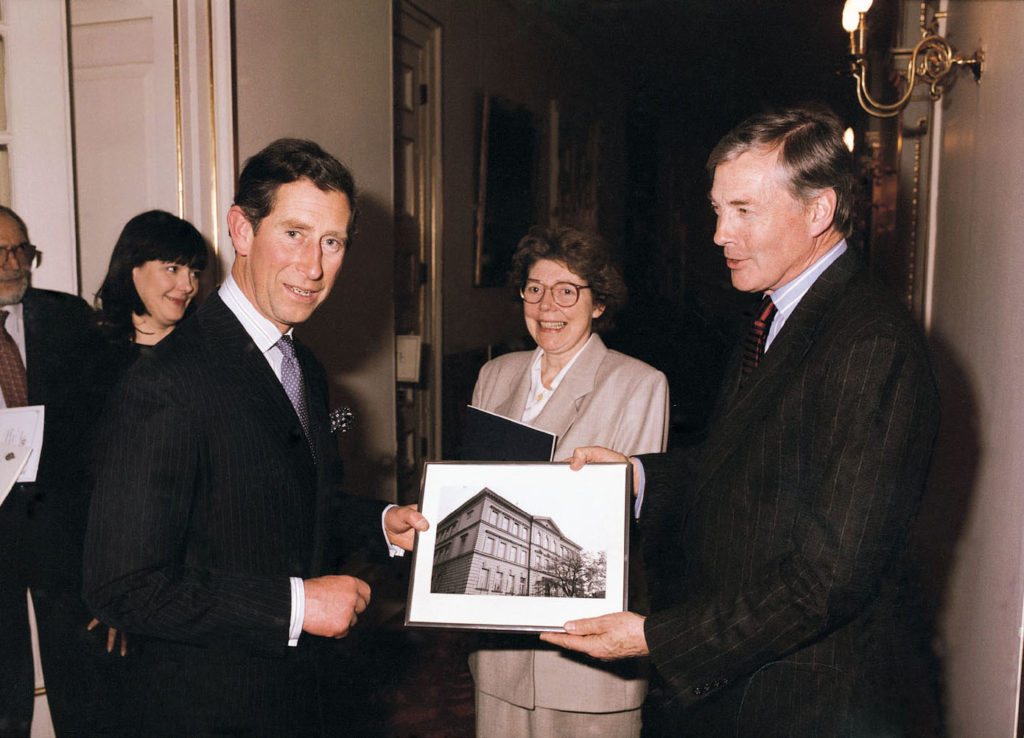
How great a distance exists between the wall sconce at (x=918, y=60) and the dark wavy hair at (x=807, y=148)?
1263 mm

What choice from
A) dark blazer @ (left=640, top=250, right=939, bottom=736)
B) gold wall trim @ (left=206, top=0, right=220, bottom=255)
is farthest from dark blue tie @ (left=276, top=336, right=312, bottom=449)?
gold wall trim @ (left=206, top=0, right=220, bottom=255)

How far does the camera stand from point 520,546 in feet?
5.07

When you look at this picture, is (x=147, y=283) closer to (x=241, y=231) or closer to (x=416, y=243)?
(x=241, y=231)

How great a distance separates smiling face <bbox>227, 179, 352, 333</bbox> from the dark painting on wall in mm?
3519

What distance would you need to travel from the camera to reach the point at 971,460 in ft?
7.45

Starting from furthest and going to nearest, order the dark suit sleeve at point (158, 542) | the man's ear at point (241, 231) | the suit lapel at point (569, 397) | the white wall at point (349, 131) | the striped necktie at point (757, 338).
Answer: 1. the white wall at point (349, 131)
2. the suit lapel at point (569, 397)
3. the striped necktie at point (757, 338)
4. the man's ear at point (241, 231)
5. the dark suit sleeve at point (158, 542)

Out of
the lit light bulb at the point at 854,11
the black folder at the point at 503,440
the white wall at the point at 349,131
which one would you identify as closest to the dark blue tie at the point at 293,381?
the black folder at the point at 503,440

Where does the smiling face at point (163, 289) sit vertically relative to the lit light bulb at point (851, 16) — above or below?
below

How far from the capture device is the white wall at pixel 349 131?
2.79 metres

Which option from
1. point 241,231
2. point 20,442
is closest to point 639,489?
point 241,231

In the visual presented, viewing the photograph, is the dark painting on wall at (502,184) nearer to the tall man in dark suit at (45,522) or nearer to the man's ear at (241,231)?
the tall man in dark suit at (45,522)

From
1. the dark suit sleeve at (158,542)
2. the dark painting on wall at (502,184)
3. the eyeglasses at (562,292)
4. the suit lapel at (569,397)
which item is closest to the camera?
the dark suit sleeve at (158,542)

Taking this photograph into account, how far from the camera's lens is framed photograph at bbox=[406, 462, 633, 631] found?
57.6 inches

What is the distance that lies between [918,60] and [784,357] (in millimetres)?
1964
